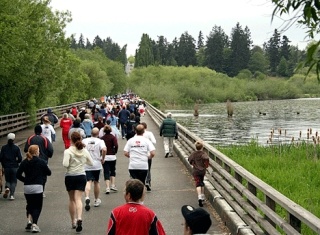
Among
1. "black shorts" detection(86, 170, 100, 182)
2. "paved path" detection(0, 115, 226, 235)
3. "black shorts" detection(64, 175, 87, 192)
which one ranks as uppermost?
"black shorts" detection(64, 175, 87, 192)

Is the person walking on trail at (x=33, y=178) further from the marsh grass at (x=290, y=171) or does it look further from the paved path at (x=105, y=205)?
the marsh grass at (x=290, y=171)

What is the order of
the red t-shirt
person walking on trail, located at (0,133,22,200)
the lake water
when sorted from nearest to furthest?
the red t-shirt → person walking on trail, located at (0,133,22,200) → the lake water

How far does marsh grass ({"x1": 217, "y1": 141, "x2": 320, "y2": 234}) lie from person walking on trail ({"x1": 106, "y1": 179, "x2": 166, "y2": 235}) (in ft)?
15.2

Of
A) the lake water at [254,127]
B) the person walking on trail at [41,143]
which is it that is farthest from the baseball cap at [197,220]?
the lake water at [254,127]

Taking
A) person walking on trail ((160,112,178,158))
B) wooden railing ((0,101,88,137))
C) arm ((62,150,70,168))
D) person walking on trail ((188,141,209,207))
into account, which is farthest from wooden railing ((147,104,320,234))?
wooden railing ((0,101,88,137))

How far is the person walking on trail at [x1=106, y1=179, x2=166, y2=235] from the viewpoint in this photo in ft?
16.8

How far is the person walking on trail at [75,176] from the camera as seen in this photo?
970cm

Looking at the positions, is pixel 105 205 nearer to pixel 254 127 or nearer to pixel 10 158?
pixel 10 158

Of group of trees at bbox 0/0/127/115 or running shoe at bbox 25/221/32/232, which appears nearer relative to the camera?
running shoe at bbox 25/221/32/232

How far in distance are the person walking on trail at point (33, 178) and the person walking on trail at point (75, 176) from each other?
1.31ft

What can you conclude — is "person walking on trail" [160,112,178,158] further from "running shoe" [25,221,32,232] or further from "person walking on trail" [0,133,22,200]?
"running shoe" [25,221,32,232]

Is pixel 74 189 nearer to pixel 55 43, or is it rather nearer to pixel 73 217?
pixel 73 217

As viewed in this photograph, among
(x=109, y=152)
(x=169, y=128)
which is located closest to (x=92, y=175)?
(x=109, y=152)

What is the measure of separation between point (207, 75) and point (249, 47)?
45.7 metres
